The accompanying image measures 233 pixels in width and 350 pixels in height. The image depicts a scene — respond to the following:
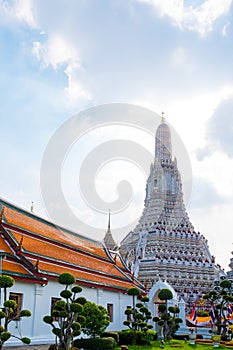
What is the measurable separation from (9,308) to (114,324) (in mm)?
12239

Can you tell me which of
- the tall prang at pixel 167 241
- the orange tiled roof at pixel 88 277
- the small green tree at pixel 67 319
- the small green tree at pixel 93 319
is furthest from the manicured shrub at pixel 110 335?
the tall prang at pixel 167 241

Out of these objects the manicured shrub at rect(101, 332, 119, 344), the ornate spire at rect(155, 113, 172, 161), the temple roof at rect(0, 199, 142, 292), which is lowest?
the manicured shrub at rect(101, 332, 119, 344)

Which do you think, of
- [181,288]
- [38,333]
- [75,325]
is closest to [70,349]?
[75,325]

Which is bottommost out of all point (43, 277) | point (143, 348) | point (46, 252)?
point (143, 348)

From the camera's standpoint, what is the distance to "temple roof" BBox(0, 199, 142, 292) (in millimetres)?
17156

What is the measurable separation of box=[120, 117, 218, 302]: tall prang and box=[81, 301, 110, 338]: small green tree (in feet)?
75.3

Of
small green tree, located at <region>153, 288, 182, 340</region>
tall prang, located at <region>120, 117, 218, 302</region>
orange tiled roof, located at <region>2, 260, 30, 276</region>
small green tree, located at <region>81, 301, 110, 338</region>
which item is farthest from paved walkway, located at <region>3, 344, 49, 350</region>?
tall prang, located at <region>120, 117, 218, 302</region>

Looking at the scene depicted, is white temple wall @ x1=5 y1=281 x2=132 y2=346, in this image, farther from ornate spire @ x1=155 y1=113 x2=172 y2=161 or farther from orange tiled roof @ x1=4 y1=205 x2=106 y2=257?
ornate spire @ x1=155 y1=113 x2=172 y2=161

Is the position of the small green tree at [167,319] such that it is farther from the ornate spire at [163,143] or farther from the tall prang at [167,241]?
the ornate spire at [163,143]

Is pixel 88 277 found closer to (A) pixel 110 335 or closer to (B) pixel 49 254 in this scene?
(B) pixel 49 254

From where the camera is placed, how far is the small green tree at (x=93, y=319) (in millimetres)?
17078

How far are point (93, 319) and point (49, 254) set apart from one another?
4376 mm

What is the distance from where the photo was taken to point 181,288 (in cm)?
4738

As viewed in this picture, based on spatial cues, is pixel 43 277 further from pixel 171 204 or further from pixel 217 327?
pixel 171 204
